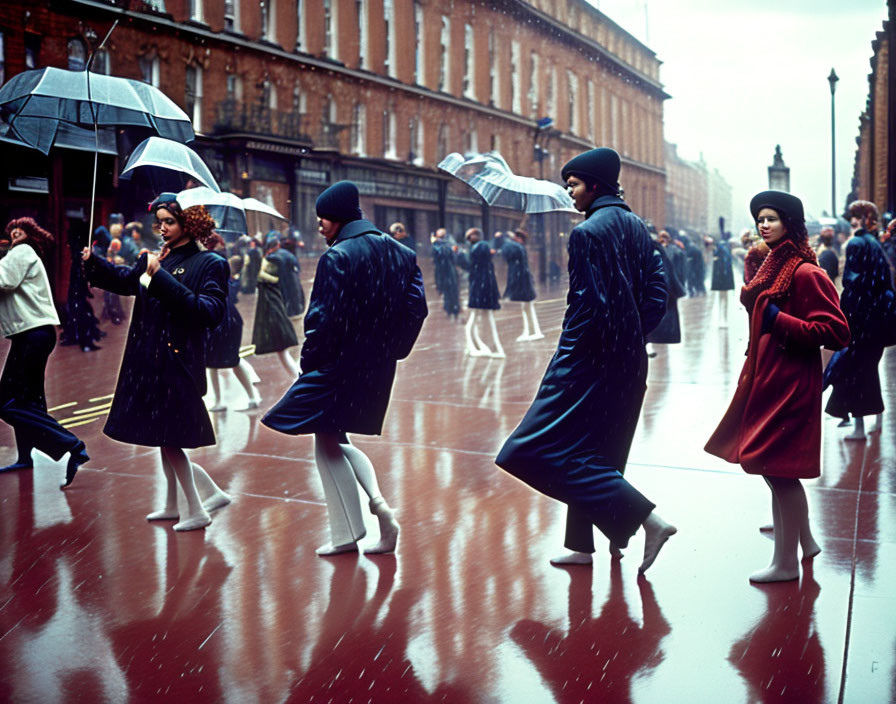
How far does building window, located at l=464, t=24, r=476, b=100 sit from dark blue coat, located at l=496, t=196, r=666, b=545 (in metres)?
34.3

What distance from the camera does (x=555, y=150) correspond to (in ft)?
134

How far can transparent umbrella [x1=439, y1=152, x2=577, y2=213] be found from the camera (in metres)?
11.6

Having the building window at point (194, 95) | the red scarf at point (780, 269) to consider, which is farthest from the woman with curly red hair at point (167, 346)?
the building window at point (194, 95)

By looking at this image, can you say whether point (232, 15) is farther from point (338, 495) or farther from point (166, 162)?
point (338, 495)

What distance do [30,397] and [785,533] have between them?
484 cm

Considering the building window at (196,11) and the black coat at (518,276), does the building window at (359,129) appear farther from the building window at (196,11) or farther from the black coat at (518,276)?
the black coat at (518,276)

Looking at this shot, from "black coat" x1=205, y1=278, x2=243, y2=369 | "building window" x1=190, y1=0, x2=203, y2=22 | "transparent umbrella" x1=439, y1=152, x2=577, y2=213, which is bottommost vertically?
"black coat" x1=205, y1=278, x2=243, y2=369

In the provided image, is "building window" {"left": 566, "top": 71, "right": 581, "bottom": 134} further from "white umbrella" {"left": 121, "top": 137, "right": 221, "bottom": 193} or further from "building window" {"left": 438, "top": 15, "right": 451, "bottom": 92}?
"white umbrella" {"left": 121, "top": 137, "right": 221, "bottom": 193}

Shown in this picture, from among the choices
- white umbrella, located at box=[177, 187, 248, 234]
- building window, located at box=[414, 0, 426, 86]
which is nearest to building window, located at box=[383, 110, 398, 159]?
building window, located at box=[414, 0, 426, 86]

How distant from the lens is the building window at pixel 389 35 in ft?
108

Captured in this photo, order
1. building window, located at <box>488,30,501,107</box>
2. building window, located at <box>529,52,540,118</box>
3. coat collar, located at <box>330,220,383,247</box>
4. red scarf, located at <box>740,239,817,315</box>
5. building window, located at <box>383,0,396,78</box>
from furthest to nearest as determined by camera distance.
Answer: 1. building window, located at <box>529,52,540,118</box>
2. building window, located at <box>488,30,501,107</box>
3. building window, located at <box>383,0,396,78</box>
4. coat collar, located at <box>330,220,383,247</box>
5. red scarf, located at <box>740,239,817,315</box>

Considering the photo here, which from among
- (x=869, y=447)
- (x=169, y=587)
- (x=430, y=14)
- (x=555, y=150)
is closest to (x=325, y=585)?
(x=169, y=587)

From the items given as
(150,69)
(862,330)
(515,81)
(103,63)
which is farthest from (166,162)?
(515,81)

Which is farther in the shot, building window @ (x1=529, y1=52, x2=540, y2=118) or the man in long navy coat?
building window @ (x1=529, y1=52, x2=540, y2=118)
